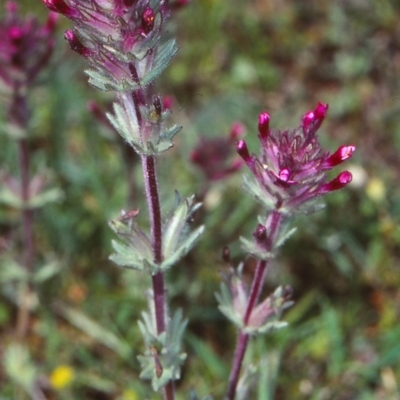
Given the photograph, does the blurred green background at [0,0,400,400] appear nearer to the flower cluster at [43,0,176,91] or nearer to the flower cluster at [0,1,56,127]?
the flower cluster at [0,1,56,127]

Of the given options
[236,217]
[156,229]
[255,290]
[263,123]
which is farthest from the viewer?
[236,217]

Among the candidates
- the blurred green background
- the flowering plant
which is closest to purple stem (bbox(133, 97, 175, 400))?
the flowering plant

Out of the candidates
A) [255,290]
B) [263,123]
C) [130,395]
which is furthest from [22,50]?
[130,395]

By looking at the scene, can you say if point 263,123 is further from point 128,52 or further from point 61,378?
point 61,378

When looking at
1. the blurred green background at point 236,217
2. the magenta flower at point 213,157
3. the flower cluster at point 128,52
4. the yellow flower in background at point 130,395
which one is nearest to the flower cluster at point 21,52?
the blurred green background at point 236,217

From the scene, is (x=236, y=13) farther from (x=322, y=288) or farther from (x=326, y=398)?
(x=326, y=398)

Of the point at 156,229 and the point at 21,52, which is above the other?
the point at 21,52
